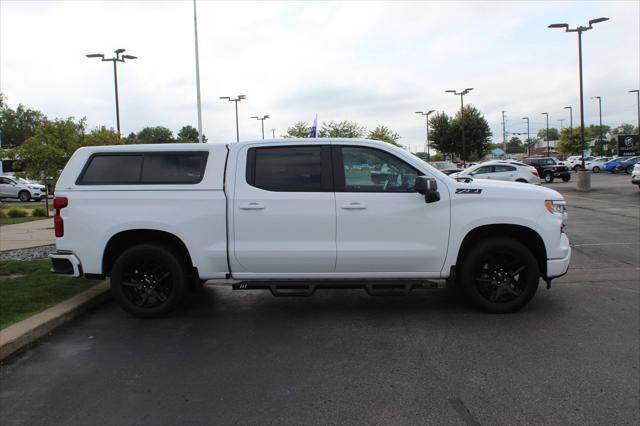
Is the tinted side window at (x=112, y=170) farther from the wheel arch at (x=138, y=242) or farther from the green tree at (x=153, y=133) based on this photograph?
the green tree at (x=153, y=133)

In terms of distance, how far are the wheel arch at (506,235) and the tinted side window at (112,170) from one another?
3.66 m

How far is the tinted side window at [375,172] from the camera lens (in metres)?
5.77

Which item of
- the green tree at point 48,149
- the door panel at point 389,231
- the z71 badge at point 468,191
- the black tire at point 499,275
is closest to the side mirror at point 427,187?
the door panel at point 389,231

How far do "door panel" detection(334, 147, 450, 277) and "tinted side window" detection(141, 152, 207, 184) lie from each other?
1.56 meters

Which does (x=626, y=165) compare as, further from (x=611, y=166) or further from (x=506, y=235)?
(x=506, y=235)

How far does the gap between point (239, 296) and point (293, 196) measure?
A: 205 cm

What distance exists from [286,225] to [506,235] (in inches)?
95.4

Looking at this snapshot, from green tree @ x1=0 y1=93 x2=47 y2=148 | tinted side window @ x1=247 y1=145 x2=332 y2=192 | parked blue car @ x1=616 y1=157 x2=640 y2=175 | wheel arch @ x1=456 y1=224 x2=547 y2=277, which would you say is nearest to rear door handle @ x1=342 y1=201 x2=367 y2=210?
tinted side window @ x1=247 y1=145 x2=332 y2=192

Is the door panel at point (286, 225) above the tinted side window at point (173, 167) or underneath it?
underneath

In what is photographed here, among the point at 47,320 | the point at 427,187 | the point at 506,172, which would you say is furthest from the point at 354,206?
the point at 506,172

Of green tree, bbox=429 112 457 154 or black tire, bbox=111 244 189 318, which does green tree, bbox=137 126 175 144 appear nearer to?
green tree, bbox=429 112 457 154

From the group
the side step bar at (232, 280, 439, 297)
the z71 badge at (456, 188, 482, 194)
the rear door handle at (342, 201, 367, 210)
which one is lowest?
the side step bar at (232, 280, 439, 297)

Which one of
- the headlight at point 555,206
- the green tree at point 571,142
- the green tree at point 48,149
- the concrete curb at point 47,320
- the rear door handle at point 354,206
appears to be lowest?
the concrete curb at point 47,320

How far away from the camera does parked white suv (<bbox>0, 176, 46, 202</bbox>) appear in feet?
106
